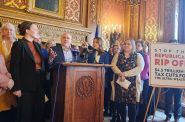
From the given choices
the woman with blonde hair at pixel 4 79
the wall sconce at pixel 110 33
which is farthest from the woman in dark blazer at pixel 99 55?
the wall sconce at pixel 110 33

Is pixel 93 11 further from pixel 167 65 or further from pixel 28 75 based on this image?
pixel 28 75

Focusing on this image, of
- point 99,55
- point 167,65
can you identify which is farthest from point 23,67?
point 167,65

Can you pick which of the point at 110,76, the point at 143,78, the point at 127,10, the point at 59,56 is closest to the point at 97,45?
the point at 110,76

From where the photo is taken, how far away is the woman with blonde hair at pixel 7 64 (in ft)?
9.59

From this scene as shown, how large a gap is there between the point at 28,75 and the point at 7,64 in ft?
1.03

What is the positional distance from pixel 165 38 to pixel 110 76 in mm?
2400

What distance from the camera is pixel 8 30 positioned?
10.1 ft

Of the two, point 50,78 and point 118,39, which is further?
point 118,39

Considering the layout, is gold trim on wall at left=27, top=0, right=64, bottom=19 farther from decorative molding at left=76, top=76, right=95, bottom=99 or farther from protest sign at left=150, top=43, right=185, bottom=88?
protest sign at left=150, top=43, right=185, bottom=88

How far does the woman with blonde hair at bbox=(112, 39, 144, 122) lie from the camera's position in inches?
145

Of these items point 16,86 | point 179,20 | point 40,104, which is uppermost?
point 179,20

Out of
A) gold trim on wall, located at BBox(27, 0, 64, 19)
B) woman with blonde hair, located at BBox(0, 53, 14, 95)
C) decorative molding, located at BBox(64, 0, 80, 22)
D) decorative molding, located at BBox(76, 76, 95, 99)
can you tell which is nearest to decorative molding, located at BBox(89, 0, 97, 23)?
decorative molding, located at BBox(64, 0, 80, 22)

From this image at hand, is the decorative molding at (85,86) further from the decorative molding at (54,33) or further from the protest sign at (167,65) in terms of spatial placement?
the decorative molding at (54,33)

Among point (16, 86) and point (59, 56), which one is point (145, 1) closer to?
point (59, 56)
